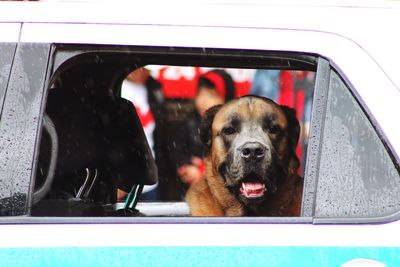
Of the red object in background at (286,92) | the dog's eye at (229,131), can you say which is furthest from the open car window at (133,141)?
the red object in background at (286,92)

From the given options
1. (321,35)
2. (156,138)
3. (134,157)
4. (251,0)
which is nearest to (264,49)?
(321,35)

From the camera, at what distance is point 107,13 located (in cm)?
264

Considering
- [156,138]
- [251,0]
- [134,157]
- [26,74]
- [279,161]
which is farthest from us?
[156,138]

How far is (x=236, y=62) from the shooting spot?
9.25 feet

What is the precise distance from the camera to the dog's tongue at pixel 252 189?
3.29m

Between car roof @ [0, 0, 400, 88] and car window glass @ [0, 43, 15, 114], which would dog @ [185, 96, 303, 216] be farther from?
car window glass @ [0, 43, 15, 114]

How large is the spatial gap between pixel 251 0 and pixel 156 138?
2.84 m

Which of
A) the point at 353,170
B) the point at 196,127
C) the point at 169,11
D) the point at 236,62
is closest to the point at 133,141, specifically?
the point at 236,62

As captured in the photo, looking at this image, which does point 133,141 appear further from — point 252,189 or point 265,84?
point 265,84

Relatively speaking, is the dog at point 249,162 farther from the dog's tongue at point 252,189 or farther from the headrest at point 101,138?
the headrest at point 101,138

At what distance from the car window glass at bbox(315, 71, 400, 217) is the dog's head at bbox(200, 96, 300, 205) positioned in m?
0.75

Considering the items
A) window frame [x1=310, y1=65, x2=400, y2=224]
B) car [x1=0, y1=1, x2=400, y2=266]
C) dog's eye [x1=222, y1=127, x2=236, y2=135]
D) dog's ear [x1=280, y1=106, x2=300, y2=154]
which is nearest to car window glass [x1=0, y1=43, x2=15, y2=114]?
car [x1=0, y1=1, x2=400, y2=266]

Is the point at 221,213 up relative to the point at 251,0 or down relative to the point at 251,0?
down
